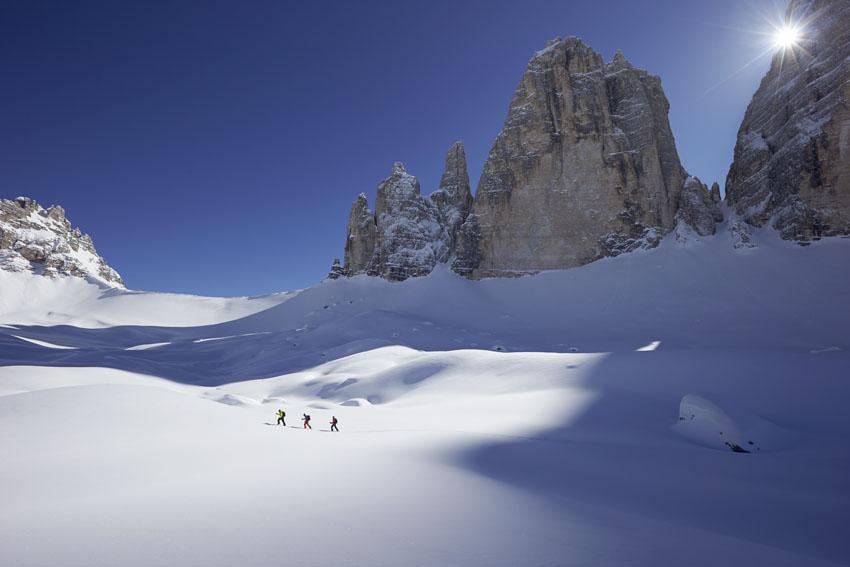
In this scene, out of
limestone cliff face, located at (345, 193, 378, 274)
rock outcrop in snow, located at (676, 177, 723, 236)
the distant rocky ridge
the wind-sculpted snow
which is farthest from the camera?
limestone cliff face, located at (345, 193, 378, 274)

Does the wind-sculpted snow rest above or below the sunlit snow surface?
above

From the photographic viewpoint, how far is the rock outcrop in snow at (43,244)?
315 feet

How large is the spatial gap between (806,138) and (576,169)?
1153 inches

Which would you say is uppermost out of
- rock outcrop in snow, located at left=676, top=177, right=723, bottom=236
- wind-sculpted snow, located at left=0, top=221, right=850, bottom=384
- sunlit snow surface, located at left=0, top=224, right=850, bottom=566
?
rock outcrop in snow, located at left=676, top=177, right=723, bottom=236

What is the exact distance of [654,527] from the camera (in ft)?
15.8

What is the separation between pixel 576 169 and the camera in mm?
68500

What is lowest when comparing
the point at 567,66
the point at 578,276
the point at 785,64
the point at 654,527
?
the point at 654,527

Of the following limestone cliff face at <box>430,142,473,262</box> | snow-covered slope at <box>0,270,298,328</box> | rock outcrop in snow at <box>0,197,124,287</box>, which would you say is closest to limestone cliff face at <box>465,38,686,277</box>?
limestone cliff face at <box>430,142,473,262</box>

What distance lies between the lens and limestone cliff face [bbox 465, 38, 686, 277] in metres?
65.5

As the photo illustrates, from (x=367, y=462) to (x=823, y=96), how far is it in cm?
7311

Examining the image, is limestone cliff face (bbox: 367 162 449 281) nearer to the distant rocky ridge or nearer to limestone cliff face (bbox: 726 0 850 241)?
the distant rocky ridge

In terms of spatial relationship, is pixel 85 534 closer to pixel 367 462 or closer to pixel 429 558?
pixel 429 558

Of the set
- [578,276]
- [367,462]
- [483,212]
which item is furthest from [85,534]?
[483,212]

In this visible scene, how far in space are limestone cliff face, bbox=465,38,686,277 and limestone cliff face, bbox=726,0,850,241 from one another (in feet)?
38.2
